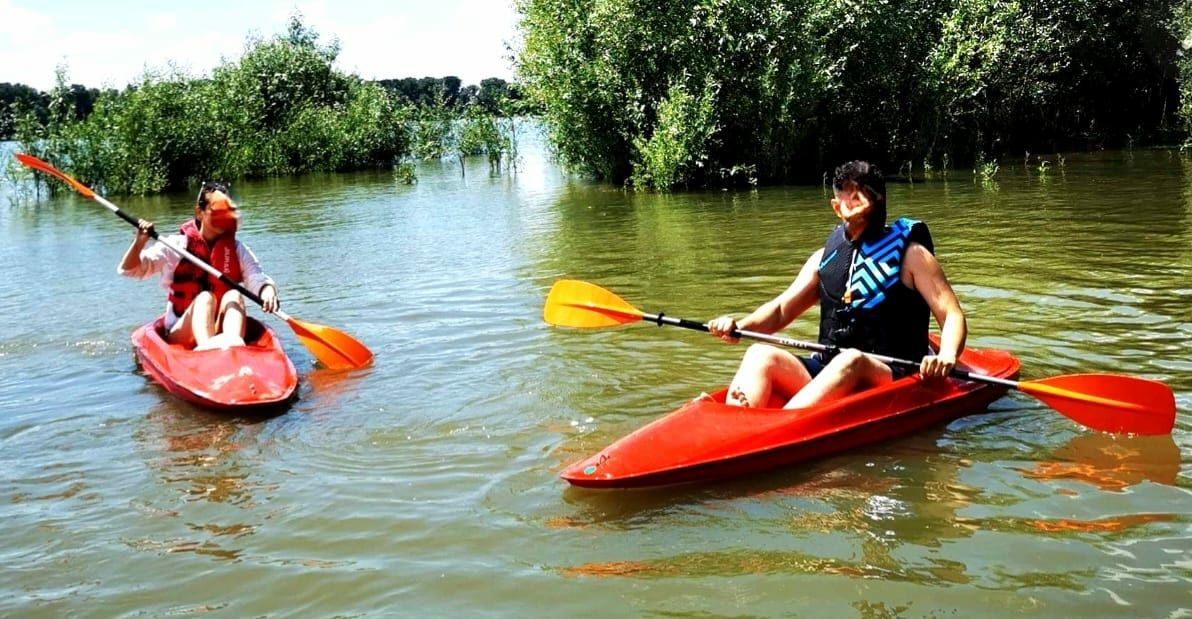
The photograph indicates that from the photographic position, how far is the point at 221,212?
A: 21.5 feet

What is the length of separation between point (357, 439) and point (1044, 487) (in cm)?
306

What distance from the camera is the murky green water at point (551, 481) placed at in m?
3.34

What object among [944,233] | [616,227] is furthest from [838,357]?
[616,227]

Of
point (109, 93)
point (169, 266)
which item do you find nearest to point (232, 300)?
point (169, 266)

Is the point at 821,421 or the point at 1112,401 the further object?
the point at 1112,401

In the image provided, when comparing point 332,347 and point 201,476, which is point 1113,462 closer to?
point 201,476

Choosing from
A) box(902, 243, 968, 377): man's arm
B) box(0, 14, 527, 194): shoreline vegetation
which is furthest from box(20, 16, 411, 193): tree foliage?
box(902, 243, 968, 377): man's arm

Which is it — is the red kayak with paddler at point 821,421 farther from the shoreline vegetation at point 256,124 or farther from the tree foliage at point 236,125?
the tree foliage at point 236,125

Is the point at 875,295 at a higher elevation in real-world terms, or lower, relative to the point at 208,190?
lower

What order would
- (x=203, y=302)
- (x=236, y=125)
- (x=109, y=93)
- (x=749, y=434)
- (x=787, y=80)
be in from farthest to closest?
(x=236, y=125) < (x=109, y=93) < (x=787, y=80) < (x=203, y=302) < (x=749, y=434)

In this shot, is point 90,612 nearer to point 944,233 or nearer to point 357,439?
point 357,439

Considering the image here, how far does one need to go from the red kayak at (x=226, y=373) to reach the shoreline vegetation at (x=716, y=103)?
12.2 meters

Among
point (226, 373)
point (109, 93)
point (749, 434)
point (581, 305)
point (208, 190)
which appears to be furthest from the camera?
point (109, 93)

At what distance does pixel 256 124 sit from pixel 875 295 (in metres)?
26.5
